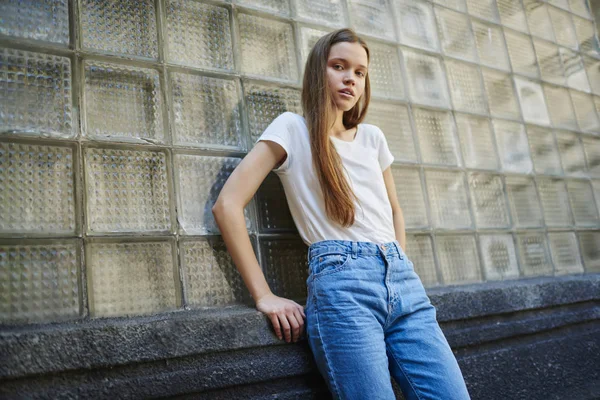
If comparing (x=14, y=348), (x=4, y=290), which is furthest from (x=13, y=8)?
(x=14, y=348)

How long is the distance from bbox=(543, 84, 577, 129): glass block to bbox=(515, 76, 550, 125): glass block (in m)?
0.04

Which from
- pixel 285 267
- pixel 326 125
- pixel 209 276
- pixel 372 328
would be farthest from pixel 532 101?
pixel 209 276

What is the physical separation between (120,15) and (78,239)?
2.10 feet

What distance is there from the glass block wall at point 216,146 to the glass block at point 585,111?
229 millimetres

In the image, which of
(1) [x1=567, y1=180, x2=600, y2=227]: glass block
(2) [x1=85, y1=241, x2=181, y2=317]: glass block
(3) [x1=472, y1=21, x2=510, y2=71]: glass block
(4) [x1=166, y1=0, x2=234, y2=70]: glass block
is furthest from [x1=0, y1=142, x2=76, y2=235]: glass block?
(1) [x1=567, y1=180, x2=600, y2=227]: glass block

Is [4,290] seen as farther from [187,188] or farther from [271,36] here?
[271,36]

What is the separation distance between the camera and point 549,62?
8.05ft

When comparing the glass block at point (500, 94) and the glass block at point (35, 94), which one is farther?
the glass block at point (500, 94)

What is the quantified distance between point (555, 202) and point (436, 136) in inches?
29.6

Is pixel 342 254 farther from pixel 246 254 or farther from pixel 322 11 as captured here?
pixel 322 11

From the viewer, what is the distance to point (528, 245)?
2.04 meters

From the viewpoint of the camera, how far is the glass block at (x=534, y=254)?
2006mm

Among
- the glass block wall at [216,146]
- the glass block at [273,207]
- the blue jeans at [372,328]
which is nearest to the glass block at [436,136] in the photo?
the glass block wall at [216,146]

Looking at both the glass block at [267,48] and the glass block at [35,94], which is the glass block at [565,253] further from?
the glass block at [35,94]
